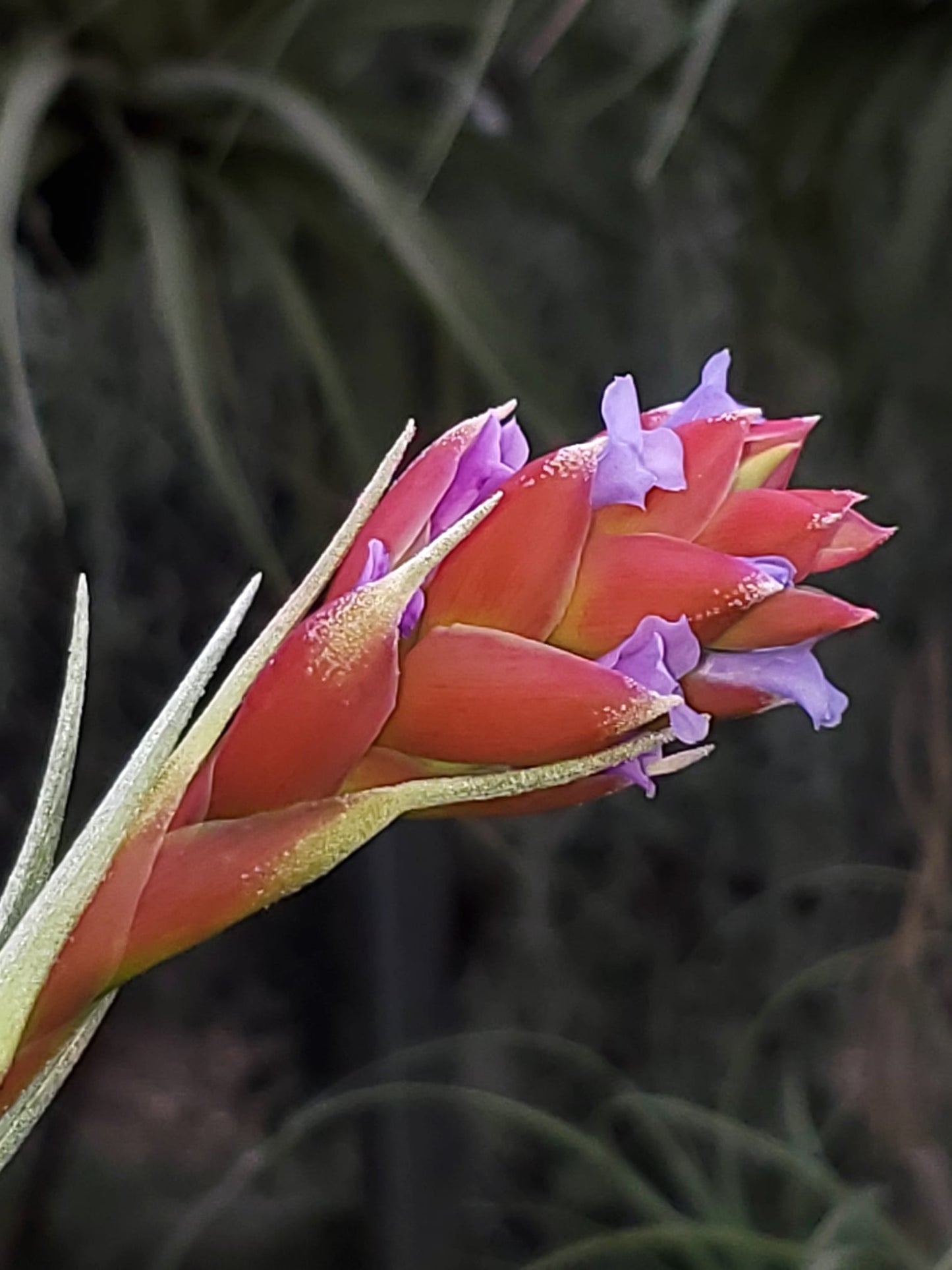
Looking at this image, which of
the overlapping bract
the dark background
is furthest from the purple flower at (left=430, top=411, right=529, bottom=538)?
the dark background

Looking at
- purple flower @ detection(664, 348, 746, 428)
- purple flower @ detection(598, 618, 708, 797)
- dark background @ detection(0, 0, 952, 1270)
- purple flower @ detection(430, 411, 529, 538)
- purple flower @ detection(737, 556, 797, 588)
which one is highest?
purple flower @ detection(664, 348, 746, 428)

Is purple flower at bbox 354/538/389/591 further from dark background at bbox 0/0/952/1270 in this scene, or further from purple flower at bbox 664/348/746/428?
dark background at bbox 0/0/952/1270

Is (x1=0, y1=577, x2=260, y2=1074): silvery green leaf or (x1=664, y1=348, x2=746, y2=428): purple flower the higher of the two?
(x1=664, y1=348, x2=746, y2=428): purple flower

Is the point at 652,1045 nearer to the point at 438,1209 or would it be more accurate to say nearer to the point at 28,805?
the point at 438,1209

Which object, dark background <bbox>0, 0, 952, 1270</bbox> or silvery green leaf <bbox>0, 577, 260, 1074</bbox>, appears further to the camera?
dark background <bbox>0, 0, 952, 1270</bbox>

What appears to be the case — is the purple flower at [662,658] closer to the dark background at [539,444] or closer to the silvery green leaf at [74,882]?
the silvery green leaf at [74,882]

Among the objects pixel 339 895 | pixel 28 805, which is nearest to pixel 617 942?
pixel 339 895

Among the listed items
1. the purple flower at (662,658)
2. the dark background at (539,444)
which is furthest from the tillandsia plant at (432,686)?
the dark background at (539,444)
